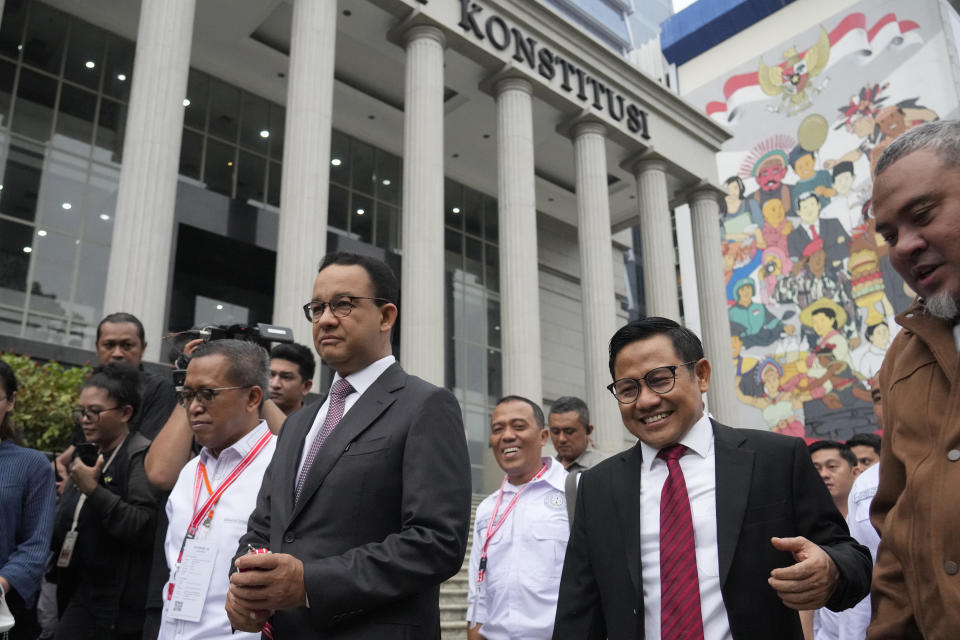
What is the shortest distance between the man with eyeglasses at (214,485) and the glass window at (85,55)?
53.9 feet

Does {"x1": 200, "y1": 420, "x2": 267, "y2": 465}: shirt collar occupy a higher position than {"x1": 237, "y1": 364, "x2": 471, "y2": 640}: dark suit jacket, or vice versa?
{"x1": 200, "y1": 420, "x2": 267, "y2": 465}: shirt collar

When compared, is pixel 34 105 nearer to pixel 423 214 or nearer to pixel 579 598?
pixel 423 214

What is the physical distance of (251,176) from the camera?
19359mm

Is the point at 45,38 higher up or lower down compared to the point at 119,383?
higher up

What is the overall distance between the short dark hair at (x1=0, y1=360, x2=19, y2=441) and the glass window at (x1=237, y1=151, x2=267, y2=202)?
1589cm

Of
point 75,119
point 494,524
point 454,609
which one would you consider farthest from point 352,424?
point 75,119

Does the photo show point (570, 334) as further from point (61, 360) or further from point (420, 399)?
point (420, 399)

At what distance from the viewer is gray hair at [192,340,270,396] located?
3.44m

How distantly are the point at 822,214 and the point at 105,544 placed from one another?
38897 mm

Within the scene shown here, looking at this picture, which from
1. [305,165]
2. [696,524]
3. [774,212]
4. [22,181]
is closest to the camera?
[696,524]

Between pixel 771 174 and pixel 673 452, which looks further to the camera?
pixel 771 174

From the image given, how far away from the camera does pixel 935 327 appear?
1.86m

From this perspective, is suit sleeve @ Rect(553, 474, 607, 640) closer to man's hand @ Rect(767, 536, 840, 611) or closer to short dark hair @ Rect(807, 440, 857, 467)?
man's hand @ Rect(767, 536, 840, 611)

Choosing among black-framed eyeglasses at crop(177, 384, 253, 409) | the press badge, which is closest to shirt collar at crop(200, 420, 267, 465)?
black-framed eyeglasses at crop(177, 384, 253, 409)
